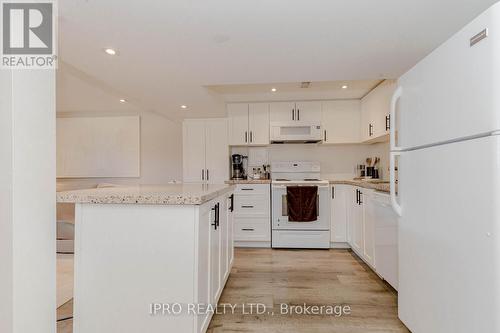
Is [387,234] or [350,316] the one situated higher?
[387,234]

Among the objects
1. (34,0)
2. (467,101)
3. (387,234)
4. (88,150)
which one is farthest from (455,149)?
(88,150)

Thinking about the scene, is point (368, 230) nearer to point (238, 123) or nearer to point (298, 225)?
point (298, 225)

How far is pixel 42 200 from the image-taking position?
3.46ft

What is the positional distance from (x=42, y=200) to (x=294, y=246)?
9.99ft

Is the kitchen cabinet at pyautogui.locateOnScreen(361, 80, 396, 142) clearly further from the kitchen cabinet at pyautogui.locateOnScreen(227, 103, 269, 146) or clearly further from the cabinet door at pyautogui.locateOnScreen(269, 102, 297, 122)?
the kitchen cabinet at pyautogui.locateOnScreen(227, 103, 269, 146)

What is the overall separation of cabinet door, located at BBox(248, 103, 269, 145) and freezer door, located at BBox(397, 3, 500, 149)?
7.84 ft

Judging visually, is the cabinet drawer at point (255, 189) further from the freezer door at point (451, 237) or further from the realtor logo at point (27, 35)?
the realtor logo at point (27, 35)

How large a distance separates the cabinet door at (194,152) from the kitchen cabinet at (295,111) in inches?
46.3

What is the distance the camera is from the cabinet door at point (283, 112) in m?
3.89

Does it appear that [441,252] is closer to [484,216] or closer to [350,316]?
[484,216]

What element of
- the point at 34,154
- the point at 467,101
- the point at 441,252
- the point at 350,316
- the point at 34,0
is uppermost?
the point at 34,0

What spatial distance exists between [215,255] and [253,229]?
1835 millimetres

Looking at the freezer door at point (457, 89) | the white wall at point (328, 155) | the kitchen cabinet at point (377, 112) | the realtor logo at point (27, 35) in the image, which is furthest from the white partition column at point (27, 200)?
the white wall at point (328, 155)

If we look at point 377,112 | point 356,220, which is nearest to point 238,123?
point 377,112
